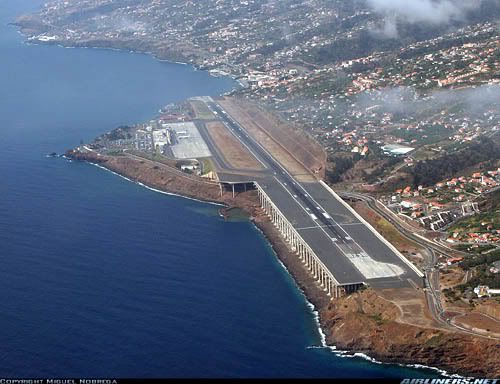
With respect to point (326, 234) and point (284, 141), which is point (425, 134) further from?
point (326, 234)

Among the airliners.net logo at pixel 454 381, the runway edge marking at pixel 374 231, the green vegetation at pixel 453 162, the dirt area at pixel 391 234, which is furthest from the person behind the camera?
the green vegetation at pixel 453 162

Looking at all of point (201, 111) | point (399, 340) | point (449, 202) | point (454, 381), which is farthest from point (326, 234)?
point (201, 111)

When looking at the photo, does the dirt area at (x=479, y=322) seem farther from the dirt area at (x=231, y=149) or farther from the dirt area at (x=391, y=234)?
the dirt area at (x=231, y=149)

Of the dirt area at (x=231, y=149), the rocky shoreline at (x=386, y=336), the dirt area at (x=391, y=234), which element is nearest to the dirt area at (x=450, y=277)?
the dirt area at (x=391, y=234)

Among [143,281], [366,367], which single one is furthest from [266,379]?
[143,281]

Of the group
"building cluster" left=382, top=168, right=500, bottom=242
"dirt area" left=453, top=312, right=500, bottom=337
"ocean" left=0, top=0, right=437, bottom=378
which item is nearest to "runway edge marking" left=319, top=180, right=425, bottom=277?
"building cluster" left=382, top=168, right=500, bottom=242

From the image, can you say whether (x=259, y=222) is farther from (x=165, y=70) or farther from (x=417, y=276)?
(x=165, y=70)
